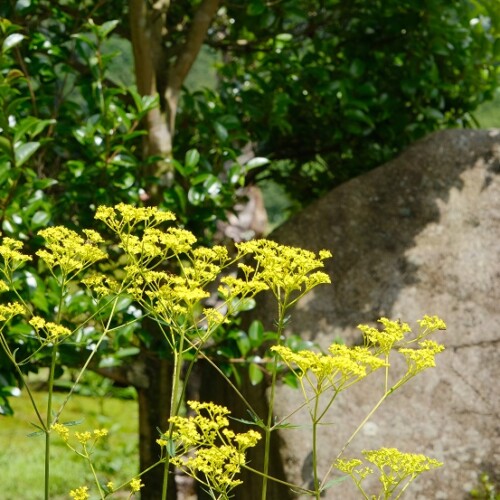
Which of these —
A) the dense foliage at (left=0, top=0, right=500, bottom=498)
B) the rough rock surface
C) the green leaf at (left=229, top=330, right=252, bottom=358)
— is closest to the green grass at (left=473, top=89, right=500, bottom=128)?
the dense foliage at (left=0, top=0, right=500, bottom=498)

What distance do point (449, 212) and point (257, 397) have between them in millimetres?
1344

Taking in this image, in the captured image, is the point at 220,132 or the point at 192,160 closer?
the point at 192,160

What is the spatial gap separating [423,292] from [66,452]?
4117 millimetres

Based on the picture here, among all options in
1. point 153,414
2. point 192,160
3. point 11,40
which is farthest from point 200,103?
point 153,414

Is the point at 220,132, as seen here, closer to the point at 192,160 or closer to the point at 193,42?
the point at 192,160

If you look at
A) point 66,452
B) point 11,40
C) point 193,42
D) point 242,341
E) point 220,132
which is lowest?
point 66,452

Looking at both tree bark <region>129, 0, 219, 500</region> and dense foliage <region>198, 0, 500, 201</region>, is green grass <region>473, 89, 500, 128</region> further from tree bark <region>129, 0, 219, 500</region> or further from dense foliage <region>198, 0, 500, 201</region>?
tree bark <region>129, 0, 219, 500</region>

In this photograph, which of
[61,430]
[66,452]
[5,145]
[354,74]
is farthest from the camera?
[66,452]

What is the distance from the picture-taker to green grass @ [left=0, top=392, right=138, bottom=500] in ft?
21.8

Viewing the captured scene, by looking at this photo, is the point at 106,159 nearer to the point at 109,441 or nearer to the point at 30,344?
the point at 30,344

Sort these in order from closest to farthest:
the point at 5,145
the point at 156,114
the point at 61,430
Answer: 1. the point at 61,430
2. the point at 5,145
3. the point at 156,114

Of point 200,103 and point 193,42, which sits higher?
point 193,42

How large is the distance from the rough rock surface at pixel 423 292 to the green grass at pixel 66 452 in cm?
295

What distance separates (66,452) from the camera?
24.2ft
